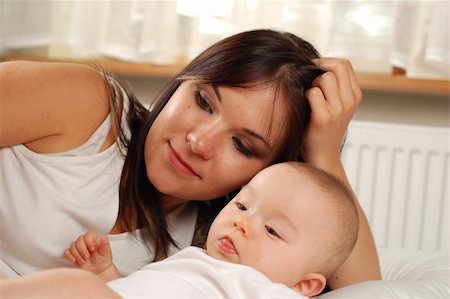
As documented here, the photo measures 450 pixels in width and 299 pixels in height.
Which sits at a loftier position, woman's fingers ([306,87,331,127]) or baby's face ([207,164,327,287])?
woman's fingers ([306,87,331,127])

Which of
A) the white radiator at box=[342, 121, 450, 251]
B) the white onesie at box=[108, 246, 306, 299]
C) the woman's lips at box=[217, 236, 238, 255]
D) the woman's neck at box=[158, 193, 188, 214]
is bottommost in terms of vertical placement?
the white radiator at box=[342, 121, 450, 251]

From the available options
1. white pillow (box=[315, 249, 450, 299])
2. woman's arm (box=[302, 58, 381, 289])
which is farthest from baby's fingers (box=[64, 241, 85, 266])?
woman's arm (box=[302, 58, 381, 289])

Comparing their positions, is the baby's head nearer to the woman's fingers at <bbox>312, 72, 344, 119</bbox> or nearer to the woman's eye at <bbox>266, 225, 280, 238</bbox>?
the woman's eye at <bbox>266, 225, 280, 238</bbox>

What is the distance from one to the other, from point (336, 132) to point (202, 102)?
34cm

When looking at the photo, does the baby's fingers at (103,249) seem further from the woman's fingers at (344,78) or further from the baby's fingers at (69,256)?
the woman's fingers at (344,78)

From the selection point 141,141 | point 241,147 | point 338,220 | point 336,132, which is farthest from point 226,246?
point 336,132

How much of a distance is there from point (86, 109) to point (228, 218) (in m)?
0.42

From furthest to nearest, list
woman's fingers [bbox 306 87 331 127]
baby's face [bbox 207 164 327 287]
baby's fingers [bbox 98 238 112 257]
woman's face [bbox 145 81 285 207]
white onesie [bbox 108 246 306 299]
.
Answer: woman's fingers [bbox 306 87 331 127] → woman's face [bbox 145 81 285 207] → baby's fingers [bbox 98 238 112 257] → baby's face [bbox 207 164 327 287] → white onesie [bbox 108 246 306 299]

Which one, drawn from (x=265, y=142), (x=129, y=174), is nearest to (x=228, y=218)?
(x=265, y=142)

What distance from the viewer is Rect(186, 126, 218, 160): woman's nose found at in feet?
4.88

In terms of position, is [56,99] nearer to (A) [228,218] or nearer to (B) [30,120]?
(B) [30,120]

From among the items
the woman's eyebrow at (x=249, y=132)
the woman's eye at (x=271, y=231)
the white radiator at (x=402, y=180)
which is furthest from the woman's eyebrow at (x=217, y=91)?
the white radiator at (x=402, y=180)

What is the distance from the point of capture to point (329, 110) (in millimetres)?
1683

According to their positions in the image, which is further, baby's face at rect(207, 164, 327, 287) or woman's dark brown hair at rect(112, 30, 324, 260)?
woman's dark brown hair at rect(112, 30, 324, 260)
